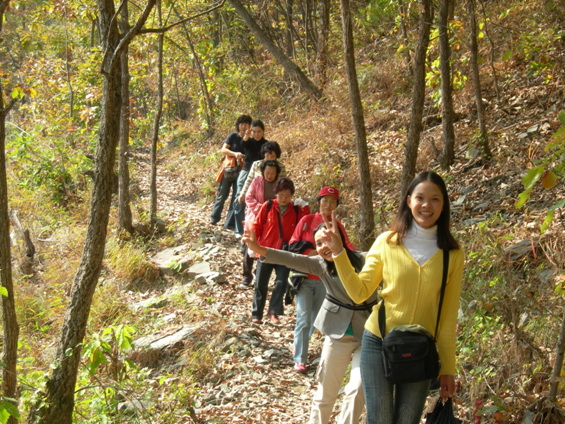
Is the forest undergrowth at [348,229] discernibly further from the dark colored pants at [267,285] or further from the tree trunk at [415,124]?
the tree trunk at [415,124]

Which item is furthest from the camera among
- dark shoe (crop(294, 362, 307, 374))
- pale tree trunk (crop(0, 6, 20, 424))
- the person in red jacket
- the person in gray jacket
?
the person in red jacket

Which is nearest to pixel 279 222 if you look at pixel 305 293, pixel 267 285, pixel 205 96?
pixel 267 285

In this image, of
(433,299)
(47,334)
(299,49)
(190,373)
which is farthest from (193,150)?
(433,299)

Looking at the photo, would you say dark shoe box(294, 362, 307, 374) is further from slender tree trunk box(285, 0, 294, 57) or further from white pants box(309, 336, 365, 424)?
slender tree trunk box(285, 0, 294, 57)

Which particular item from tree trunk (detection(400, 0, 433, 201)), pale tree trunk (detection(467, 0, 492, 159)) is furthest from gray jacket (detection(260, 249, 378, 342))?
pale tree trunk (detection(467, 0, 492, 159))

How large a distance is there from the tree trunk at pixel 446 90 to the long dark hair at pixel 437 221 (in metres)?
5.99

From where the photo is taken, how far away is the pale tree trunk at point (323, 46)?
1422 cm

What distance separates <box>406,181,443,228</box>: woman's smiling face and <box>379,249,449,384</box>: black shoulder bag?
644 millimetres

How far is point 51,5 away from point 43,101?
26.8 ft

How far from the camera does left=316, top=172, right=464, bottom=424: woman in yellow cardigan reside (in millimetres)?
2932

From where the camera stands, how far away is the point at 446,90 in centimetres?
866

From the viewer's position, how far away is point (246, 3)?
17219 millimetres

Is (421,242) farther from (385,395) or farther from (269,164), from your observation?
(269,164)

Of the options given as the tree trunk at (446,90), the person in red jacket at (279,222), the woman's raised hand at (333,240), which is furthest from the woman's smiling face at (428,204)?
the tree trunk at (446,90)
